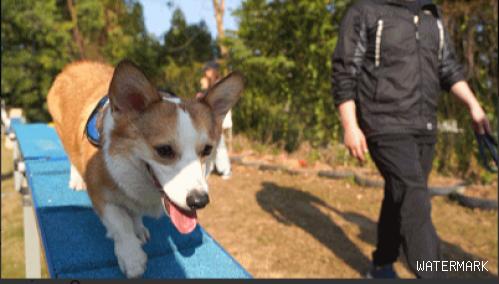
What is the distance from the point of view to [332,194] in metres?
5.09

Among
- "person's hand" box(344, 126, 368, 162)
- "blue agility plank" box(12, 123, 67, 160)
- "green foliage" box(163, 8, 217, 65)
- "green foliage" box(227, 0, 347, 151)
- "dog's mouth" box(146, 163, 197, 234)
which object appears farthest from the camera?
"green foliage" box(163, 8, 217, 65)

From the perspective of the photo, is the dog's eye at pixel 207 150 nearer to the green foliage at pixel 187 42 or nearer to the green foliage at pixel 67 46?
the green foliage at pixel 67 46

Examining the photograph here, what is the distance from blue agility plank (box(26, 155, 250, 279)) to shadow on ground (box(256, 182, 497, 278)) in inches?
70.1

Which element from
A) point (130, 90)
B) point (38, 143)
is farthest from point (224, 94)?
point (38, 143)

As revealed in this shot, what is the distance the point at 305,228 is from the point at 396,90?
2212 mm

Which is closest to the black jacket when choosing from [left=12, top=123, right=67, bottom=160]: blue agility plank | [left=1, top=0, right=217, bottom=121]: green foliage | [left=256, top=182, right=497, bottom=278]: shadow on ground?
[left=256, top=182, right=497, bottom=278]: shadow on ground

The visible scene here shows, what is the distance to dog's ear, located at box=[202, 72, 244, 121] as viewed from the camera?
5.94 ft

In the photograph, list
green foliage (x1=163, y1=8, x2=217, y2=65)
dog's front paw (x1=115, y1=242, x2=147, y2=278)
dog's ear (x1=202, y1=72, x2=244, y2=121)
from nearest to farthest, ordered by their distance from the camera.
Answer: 1. dog's front paw (x1=115, y1=242, x2=147, y2=278)
2. dog's ear (x1=202, y1=72, x2=244, y2=121)
3. green foliage (x1=163, y1=8, x2=217, y2=65)

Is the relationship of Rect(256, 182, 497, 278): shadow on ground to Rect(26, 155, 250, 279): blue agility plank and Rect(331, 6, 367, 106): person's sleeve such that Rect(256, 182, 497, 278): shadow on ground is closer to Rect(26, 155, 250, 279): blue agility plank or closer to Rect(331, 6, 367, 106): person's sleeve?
Rect(331, 6, 367, 106): person's sleeve

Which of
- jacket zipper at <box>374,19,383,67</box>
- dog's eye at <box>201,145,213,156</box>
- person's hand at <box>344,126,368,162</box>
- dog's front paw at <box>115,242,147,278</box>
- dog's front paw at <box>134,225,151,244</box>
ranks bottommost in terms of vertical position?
dog's front paw at <box>134,225,151,244</box>

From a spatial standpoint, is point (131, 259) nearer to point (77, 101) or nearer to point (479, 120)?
point (77, 101)

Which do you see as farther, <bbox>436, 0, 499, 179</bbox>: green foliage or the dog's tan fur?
<bbox>436, 0, 499, 179</bbox>: green foliage

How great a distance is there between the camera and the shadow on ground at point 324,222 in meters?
3.45

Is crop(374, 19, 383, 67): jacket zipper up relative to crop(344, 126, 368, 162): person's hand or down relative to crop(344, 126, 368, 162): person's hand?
up
